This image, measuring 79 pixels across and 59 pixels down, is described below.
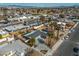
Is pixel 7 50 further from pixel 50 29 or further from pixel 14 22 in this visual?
pixel 50 29

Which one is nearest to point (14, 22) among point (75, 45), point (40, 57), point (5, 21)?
point (5, 21)

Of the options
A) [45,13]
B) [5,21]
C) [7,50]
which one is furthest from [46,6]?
[7,50]

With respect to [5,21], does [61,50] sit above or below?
below

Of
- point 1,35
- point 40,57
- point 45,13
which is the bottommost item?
point 40,57

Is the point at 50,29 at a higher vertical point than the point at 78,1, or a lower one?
lower

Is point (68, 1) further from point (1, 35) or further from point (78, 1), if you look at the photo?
point (1, 35)

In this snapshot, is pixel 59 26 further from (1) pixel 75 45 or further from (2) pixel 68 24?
(1) pixel 75 45
